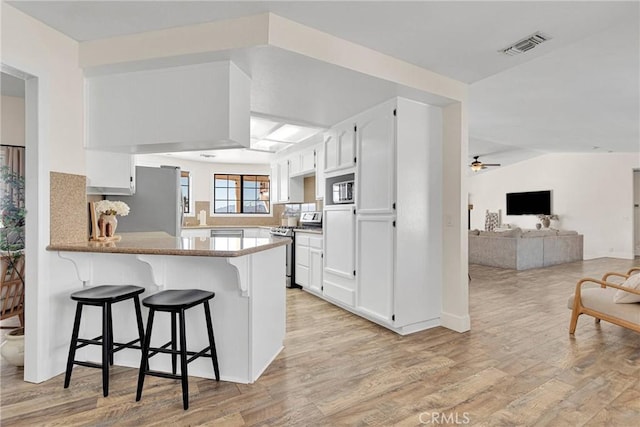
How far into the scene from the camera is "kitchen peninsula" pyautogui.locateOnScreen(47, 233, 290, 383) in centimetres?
225

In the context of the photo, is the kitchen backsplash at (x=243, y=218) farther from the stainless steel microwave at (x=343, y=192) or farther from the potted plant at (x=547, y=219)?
the potted plant at (x=547, y=219)

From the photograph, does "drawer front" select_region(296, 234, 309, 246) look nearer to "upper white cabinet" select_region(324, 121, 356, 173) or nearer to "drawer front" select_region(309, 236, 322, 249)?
"drawer front" select_region(309, 236, 322, 249)

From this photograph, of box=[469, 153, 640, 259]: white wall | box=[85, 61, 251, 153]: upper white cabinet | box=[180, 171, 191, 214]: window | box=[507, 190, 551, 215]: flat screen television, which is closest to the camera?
box=[85, 61, 251, 153]: upper white cabinet

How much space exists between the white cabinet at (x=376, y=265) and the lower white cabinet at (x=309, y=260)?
3.09 ft

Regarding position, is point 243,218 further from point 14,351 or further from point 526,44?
point 526,44

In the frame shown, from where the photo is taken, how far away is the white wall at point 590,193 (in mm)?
8281

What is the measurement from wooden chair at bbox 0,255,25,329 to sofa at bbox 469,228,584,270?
23.8 ft

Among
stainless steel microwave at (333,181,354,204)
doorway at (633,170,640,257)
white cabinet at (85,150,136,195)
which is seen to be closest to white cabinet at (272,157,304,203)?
stainless steel microwave at (333,181,354,204)

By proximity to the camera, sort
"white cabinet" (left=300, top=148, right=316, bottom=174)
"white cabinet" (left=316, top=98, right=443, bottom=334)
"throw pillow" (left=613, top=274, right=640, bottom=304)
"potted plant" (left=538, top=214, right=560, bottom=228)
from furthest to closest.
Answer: "potted plant" (left=538, top=214, right=560, bottom=228) < "white cabinet" (left=300, top=148, right=316, bottom=174) < "white cabinet" (left=316, top=98, right=443, bottom=334) < "throw pillow" (left=613, top=274, right=640, bottom=304)

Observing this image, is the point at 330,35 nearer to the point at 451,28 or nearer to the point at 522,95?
the point at 451,28

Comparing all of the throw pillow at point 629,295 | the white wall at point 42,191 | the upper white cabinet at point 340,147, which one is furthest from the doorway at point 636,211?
the white wall at point 42,191

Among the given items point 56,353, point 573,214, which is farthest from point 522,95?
point 573,214

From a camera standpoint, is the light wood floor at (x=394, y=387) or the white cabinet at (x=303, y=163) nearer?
the light wood floor at (x=394, y=387)

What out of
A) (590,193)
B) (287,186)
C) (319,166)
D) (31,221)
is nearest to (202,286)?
(31,221)
